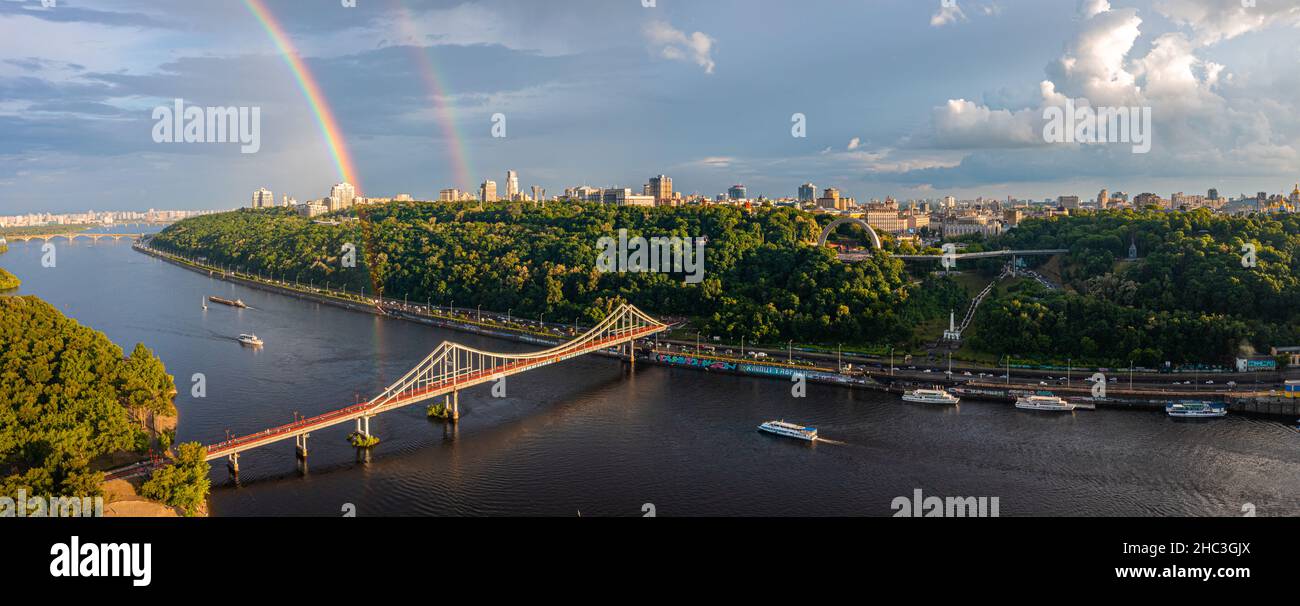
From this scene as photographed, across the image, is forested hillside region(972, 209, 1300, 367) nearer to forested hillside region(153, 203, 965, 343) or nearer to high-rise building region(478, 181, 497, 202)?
forested hillside region(153, 203, 965, 343)

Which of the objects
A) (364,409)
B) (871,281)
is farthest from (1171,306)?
(364,409)

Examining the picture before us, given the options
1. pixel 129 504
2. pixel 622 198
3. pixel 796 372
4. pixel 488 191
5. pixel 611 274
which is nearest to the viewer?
pixel 129 504

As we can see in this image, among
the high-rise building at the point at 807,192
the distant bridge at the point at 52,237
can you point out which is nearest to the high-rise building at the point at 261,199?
the distant bridge at the point at 52,237

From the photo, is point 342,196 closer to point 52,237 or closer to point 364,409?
point 52,237

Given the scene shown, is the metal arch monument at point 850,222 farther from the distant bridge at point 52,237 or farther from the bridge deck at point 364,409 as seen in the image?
the distant bridge at point 52,237

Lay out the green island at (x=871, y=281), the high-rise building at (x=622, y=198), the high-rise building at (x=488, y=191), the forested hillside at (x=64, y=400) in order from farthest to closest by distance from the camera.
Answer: the high-rise building at (x=488, y=191) < the high-rise building at (x=622, y=198) < the green island at (x=871, y=281) < the forested hillside at (x=64, y=400)

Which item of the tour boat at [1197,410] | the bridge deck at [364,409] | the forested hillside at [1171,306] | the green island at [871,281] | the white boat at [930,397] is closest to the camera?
the bridge deck at [364,409]

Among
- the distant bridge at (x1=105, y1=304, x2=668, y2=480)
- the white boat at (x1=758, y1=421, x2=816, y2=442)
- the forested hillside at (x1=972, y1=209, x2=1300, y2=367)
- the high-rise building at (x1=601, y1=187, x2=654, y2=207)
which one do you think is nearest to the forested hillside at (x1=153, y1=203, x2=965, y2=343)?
the distant bridge at (x1=105, y1=304, x2=668, y2=480)
